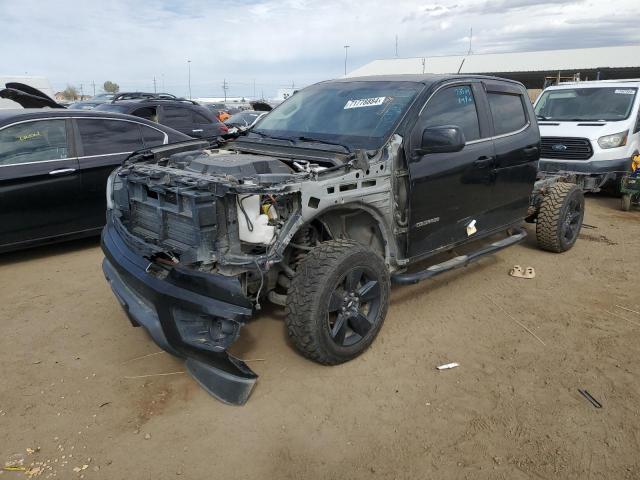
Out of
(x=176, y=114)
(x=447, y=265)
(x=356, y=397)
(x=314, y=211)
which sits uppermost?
(x=176, y=114)

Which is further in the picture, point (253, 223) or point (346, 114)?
point (346, 114)

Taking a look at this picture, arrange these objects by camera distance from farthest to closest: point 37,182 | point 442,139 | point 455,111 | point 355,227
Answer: point 37,182 < point 455,111 < point 355,227 < point 442,139

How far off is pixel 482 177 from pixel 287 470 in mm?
3011

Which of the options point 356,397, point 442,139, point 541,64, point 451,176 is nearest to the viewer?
point 356,397

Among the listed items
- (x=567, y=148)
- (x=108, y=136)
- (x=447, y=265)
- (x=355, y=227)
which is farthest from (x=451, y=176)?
(x=567, y=148)

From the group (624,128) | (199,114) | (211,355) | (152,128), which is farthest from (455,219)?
(199,114)

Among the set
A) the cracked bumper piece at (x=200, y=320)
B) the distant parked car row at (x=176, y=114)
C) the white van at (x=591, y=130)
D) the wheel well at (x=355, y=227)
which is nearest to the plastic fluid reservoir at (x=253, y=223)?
the cracked bumper piece at (x=200, y=320)

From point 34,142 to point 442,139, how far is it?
14.0ft

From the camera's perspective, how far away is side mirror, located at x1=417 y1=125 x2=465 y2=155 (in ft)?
11.9

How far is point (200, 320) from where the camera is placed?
9.77 ft

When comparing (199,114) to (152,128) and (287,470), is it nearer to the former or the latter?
(152,128)

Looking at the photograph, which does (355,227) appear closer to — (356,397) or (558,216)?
(356,397)

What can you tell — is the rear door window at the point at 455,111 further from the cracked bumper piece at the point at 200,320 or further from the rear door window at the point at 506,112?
the cracked bumper piece at the point at 200,320

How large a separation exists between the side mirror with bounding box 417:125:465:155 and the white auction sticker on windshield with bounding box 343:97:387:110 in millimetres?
539
